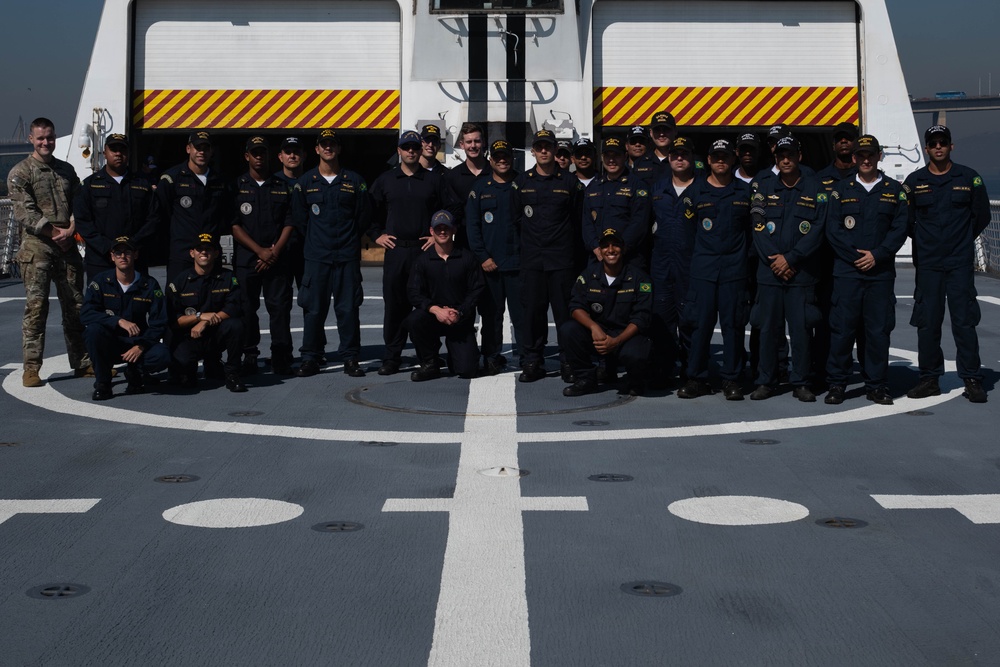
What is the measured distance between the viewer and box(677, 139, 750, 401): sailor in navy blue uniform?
791cm

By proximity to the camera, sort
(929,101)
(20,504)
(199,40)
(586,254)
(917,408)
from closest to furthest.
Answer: (20,504), (917,408), (586,254), (199,40), (929,101)

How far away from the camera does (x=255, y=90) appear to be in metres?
16.6

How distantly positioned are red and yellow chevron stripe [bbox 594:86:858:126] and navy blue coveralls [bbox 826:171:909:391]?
28.8 feet

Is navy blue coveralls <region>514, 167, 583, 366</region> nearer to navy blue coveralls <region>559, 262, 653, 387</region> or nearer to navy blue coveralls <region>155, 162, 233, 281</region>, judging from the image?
navy blue coveralls <region>559, 262, 653, 387</region>

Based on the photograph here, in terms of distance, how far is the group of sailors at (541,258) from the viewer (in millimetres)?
7793

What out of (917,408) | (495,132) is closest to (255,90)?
(495,132)

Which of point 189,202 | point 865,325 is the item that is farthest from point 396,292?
point 865,325

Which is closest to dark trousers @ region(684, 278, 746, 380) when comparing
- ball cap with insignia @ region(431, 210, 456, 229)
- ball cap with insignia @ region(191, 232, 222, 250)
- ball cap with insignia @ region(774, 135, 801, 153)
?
ball cap with insignia @ region(774, 135, 801, 153)

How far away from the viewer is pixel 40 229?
27.9ft

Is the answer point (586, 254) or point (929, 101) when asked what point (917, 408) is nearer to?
point (586, 254)

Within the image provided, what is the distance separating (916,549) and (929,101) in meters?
115

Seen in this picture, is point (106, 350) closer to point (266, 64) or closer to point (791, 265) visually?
point (791, 265)

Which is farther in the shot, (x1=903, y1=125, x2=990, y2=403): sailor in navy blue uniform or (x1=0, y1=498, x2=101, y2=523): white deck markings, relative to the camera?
(x1=903, y1=125, x2=990, y2=403): sailor in navy blue uniform

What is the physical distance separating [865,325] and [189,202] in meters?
4.65
